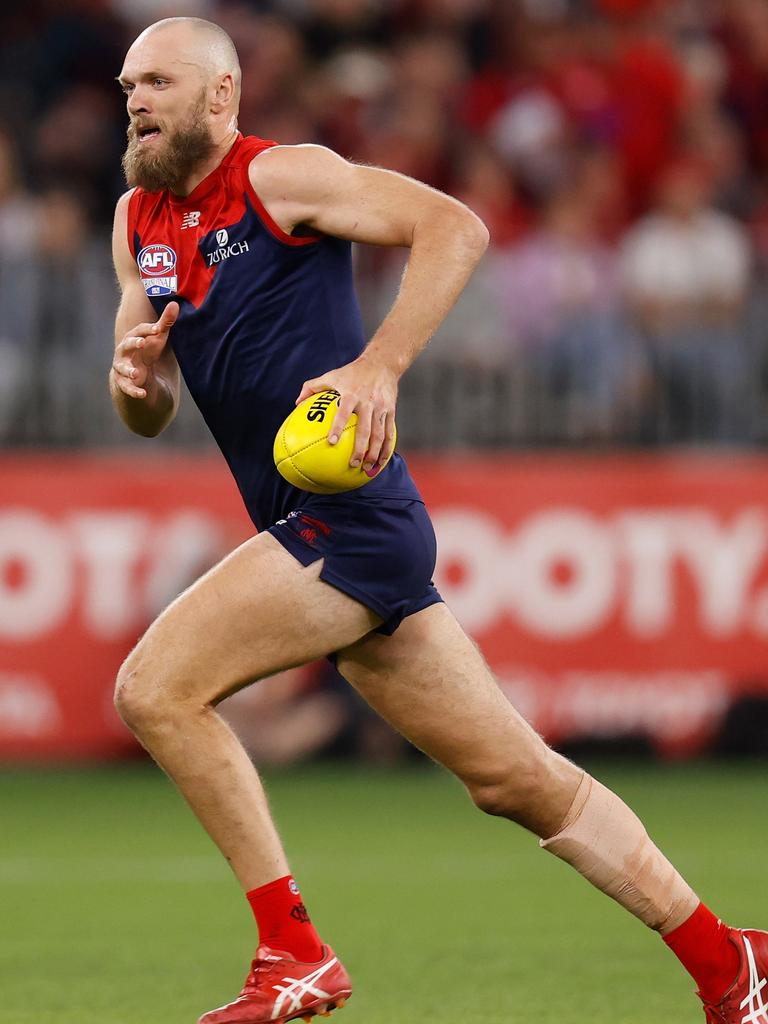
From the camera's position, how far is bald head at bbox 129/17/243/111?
5.22 metres

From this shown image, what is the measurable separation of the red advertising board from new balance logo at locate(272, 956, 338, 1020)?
6.68m

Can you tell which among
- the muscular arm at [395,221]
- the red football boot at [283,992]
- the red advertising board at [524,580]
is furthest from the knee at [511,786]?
the red advertising board at [524,580]

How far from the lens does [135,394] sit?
17.5ft

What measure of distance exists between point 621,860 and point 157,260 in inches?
80.8

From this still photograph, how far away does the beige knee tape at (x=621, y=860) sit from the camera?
5.36 m

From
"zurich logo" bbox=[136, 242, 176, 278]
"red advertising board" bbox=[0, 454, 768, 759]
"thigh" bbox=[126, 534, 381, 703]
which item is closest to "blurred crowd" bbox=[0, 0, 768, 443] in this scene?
"red advertising board" bbox=[0, 454, 768, 759]

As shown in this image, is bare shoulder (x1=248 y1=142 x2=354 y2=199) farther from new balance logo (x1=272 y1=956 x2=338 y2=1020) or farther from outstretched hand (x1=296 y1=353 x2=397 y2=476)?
new balance logo (x1=272 y1=956 x2=338 y2=1020)

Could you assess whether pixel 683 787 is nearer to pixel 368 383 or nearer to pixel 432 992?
pixel 432 992

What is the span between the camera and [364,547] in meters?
5.21

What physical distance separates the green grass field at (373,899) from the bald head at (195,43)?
8.77 feet

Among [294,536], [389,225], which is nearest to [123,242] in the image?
[389,225]

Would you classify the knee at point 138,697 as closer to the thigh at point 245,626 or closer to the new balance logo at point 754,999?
the thigh at point 245,626

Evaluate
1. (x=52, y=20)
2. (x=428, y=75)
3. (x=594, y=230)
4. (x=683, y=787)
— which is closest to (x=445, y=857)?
(x=683, y=787)

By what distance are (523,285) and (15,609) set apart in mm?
3688
